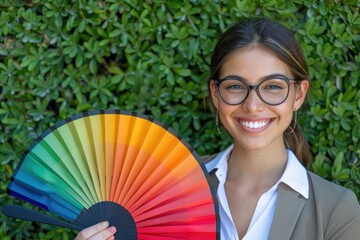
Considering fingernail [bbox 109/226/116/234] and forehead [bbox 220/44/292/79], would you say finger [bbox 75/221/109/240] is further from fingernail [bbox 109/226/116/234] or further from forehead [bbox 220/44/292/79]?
forehead [bbox 220/44/292/79]

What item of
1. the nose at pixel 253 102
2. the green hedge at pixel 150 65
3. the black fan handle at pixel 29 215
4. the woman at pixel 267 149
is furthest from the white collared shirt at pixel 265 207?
the black fan handle at pixel 29 215

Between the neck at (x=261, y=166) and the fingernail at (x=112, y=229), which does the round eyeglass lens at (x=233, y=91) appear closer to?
the neck at (x=261, y=166)

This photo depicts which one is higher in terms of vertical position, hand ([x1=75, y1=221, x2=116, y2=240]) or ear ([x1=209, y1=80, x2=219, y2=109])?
ear ([x1=209, y1=80, x2=219, y2=109])

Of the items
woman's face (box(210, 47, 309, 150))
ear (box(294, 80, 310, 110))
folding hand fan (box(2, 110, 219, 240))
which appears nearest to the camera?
folding hand fan (box(2, 110, 219, 240))

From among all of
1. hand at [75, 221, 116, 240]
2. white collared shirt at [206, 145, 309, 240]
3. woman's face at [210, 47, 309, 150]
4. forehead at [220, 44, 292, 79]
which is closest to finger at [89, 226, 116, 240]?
hand at [75, 221, 116, 240]

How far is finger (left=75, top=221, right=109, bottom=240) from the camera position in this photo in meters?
1.61

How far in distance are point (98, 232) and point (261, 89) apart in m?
0.70

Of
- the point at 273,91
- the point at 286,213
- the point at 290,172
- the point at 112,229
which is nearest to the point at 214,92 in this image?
the point at 273,91

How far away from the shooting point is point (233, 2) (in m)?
2.35

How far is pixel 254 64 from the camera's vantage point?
72.5 inches

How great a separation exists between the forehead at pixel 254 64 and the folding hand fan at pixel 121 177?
322 mm

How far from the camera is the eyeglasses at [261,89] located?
1.82 meters

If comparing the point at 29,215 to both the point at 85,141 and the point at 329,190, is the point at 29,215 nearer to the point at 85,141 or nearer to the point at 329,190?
the point at 85,141

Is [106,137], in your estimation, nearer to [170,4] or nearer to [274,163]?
[274,163]
